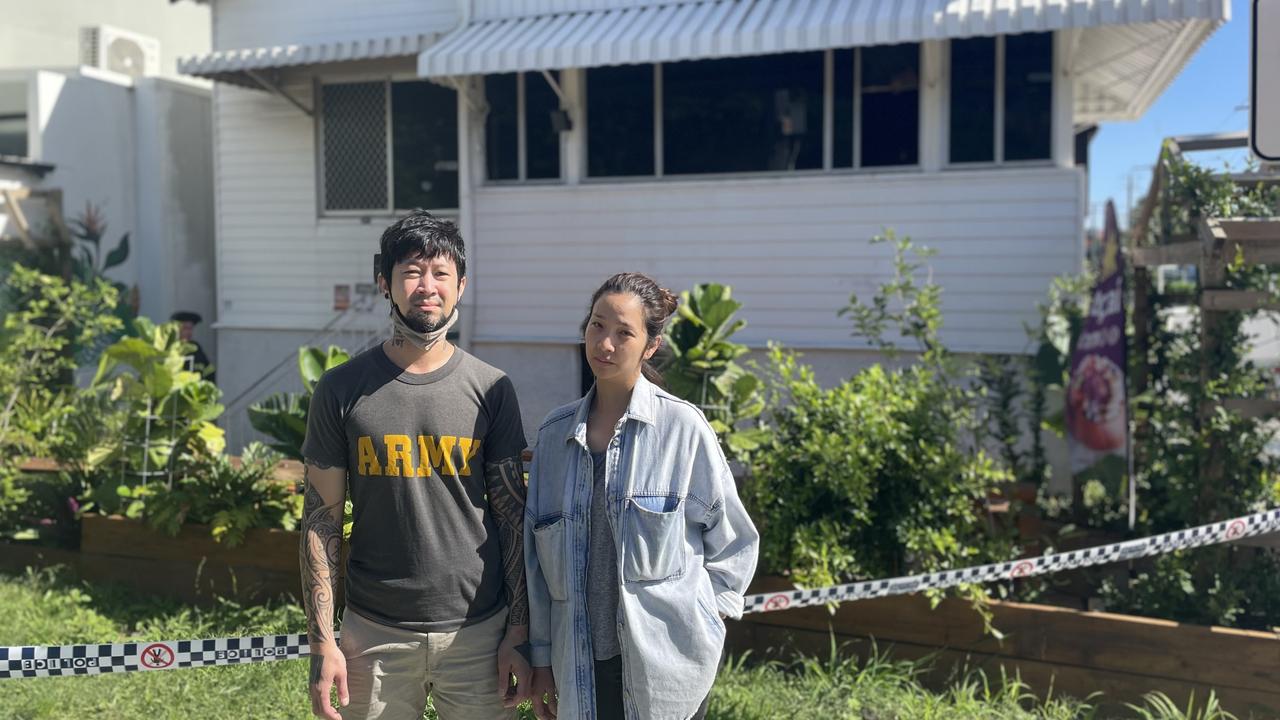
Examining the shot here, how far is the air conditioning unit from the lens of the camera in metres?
13.5

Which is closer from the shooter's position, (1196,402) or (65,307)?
(1196,402)

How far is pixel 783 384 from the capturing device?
4.94 meters

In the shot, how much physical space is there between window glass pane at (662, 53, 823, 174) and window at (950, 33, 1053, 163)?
1176 millimetres

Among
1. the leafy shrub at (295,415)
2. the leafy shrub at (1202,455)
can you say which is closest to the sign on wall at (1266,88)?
the leafy shrub at (1202,455)

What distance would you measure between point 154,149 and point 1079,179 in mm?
10517

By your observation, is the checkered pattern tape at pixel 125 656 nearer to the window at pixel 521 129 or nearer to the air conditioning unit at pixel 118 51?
the window at pixel 521 129

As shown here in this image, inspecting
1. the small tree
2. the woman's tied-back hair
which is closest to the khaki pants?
the woman's tied-back hair

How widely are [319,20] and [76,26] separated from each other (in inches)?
342

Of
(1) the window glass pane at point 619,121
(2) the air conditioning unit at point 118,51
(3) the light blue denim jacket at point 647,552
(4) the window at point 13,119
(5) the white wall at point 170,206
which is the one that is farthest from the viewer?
(2) the air conditioning unit at point 118,51

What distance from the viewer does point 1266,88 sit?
312cm

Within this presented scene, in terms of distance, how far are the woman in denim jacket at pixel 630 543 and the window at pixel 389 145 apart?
27.4 ft

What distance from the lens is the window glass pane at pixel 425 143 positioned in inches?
416

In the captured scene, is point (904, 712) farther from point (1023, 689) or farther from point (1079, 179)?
point (1079, 179)

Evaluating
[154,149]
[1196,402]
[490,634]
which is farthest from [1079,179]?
[154,149]
